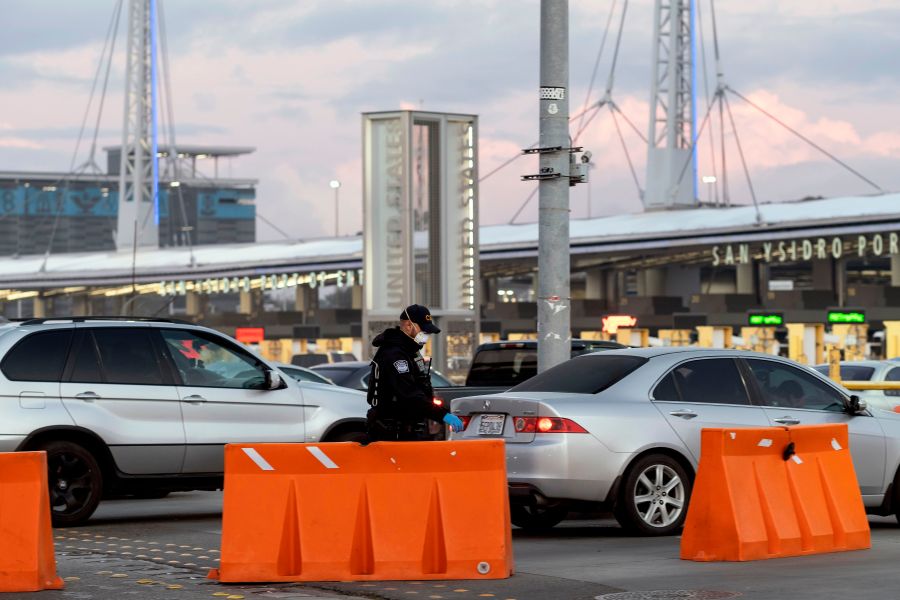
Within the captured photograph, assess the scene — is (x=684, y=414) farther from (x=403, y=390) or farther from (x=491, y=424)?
(x=403, y=390)

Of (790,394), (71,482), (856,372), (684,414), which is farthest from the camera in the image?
(856,372)

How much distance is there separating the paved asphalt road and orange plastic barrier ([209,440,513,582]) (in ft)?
0.52

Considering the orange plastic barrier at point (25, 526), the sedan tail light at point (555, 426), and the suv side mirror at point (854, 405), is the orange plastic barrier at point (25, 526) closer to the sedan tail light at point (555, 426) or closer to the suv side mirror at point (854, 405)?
the sedan tail light at point (555, 426)

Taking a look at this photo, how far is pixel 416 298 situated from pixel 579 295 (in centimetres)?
8954

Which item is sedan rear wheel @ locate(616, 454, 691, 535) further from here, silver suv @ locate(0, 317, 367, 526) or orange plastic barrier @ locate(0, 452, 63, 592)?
orange plastic barrier @ locate(0, 452, 63, 592)

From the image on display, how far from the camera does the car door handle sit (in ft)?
41.4

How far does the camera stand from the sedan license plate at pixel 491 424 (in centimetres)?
1241

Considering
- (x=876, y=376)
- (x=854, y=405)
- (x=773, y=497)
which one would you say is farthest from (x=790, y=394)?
(x=876, y=376)

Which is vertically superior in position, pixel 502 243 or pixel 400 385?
pixel 502 243

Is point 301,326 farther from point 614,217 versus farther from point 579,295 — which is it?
point 579,295

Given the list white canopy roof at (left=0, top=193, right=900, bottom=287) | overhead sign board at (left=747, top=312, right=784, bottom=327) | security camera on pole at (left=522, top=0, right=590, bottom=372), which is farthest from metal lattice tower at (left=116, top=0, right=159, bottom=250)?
security camera on pole at (left=522, top=0, right=590, bottom=372)

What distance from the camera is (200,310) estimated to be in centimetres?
12438

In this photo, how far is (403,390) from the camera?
11102 millimetres

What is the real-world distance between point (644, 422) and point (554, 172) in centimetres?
518
